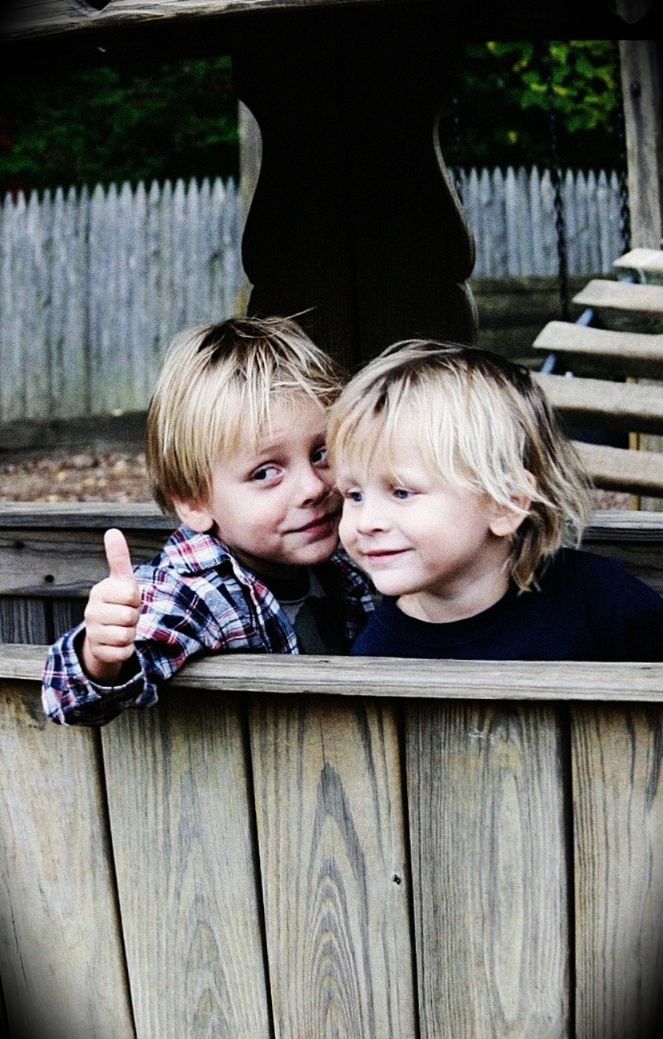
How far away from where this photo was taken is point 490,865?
1.54 meters

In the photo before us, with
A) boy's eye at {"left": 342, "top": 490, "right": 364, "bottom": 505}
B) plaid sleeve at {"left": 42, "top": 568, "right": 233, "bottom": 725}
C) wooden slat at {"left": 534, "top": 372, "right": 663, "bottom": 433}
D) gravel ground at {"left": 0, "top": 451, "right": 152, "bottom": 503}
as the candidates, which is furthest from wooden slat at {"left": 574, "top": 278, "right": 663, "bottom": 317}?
gravel ground at {"left": 0, "top": 451, "right": 152, "bottom": 503}

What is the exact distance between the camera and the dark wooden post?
2412mm

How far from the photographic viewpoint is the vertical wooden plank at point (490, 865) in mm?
1500

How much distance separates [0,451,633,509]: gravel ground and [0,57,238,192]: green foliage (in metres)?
3.25

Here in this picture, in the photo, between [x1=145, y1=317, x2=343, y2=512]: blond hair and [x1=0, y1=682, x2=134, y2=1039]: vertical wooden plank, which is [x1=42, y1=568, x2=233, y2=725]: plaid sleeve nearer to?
[x1=0, y1=682, x2=134, y2=1039]: vertical wooden plank

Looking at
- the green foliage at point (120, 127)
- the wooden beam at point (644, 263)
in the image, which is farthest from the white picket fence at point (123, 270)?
the wooden beam at point (644, 263)

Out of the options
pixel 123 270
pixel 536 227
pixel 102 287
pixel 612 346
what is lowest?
pixel 612 346

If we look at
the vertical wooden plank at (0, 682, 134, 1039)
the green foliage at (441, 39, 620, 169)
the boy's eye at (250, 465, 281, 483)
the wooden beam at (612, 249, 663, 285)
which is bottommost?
the vertical wooden plank at (0, 682, 134, 1039)

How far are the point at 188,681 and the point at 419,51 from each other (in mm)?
1389

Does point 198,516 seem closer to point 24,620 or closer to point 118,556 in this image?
point 118,556

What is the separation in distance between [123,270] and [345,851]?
864 centimetres

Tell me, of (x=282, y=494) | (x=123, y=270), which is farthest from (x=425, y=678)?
(x=123, y=270)

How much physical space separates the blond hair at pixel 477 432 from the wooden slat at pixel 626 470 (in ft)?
7.65

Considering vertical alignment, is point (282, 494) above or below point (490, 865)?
above
